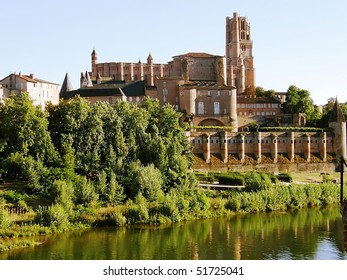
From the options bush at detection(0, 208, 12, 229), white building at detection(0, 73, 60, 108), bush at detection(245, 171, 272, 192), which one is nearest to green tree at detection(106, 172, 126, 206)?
bush at detection(0, 208, 12, 229)

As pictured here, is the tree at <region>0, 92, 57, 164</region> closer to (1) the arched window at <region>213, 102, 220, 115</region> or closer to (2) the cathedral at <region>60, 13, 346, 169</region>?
(2) the cathedral at <region>60, 13, 346, 169</region>

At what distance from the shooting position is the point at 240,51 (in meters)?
76.8

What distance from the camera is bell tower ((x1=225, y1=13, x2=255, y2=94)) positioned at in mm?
69694

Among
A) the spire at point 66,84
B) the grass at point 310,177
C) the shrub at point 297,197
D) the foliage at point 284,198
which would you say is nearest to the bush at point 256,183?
the foliage at point 284,198

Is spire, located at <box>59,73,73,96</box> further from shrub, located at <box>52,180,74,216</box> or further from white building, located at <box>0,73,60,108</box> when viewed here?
shrub, located at <box>52,180,74,216</box>

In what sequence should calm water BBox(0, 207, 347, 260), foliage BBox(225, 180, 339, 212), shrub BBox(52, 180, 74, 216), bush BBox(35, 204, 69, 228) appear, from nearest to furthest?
calm water BBox(0, 207, 347, 260)
bush BBox(35, 204, 69, 228)
shrub BBox(52, 180, 74, 216)
foliage BBox(225, 180, 339, 212)

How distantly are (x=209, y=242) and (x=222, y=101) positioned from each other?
103 feet

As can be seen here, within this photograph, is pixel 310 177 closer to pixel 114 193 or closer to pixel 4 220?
pixel 114 193

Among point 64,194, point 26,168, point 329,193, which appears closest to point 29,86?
point 26,168

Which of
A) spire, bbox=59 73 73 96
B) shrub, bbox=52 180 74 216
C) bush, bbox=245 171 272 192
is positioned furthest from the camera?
spire, bbox=59 73 73 96

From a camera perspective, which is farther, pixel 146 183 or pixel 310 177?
pixel 310 177

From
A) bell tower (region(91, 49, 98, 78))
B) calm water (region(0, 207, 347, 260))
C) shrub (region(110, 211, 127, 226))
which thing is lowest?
calm water (region(0, 207, 347, 260))

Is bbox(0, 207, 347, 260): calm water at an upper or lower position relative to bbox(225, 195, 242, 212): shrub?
lower

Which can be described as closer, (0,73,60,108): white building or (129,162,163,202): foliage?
(129,162,163,202): foliage
